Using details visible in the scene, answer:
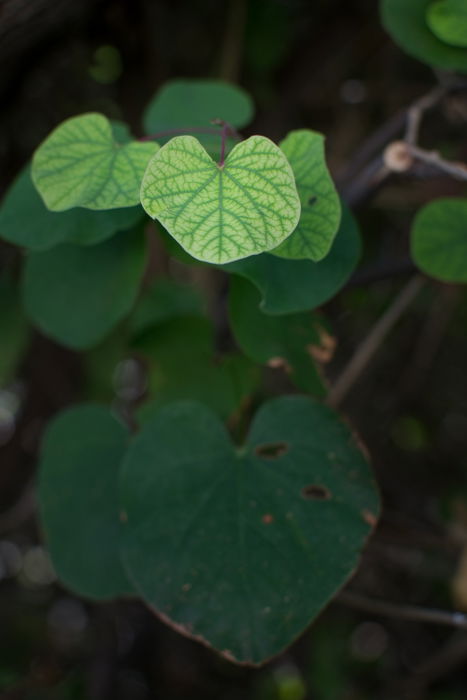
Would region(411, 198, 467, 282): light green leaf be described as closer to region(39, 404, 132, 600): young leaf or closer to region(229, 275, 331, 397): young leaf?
region(229, 275, 331, 397): young leaf

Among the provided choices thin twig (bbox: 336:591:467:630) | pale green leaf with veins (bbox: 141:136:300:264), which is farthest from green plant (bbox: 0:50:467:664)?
thin twig (bbox: 336:591:467:630)

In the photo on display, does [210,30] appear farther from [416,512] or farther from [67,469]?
[416,512]

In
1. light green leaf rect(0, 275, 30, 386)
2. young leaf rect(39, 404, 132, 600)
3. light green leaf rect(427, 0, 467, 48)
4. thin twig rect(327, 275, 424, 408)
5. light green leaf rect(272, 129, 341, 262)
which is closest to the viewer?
light green leaf rect(272, 129, 341, 262)

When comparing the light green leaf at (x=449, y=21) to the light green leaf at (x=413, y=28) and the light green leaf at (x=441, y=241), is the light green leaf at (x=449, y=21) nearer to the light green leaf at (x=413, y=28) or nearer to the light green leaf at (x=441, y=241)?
the light green leaf at (x=413, y=28)

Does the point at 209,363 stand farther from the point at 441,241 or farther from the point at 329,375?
the point at 329,375

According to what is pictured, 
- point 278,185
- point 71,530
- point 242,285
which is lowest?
point 71,530

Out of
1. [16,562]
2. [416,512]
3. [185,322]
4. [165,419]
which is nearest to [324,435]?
[165,419]
